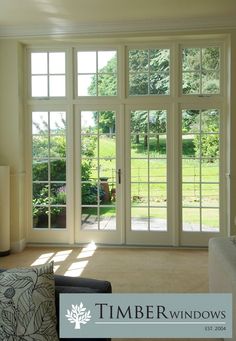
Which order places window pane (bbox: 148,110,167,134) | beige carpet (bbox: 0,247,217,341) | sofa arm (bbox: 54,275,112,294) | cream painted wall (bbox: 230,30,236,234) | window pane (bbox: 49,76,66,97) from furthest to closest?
window pane (bbox: 49,76,66,97), window pane (bbox: 148,110,167,134), cream painted wall (bbox: 230,30,236,234), beige carpet (bbox: 0,247,217,341), sofa arm (bbox: 54,275,112,294)

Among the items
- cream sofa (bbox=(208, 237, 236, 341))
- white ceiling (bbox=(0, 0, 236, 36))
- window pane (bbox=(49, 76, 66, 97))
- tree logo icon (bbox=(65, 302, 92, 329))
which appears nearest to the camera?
tree logo icon (bbox=(65, 302, 92, 329))

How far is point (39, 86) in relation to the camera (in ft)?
17.6

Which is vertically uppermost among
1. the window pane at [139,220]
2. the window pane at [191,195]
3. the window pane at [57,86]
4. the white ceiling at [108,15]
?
the white ceiling at [108,15]

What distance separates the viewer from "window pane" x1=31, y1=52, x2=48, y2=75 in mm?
5340

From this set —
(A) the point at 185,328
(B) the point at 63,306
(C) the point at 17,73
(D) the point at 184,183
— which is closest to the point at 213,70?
(D) the point at 184,183

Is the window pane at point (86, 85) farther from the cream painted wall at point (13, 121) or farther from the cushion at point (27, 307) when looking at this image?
the cushion at point (27, 307)

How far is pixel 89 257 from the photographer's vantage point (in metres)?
4.80

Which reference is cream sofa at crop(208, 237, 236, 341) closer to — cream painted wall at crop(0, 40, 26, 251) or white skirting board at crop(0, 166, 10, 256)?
white skirting board at crop(0, 166, 10, 256)

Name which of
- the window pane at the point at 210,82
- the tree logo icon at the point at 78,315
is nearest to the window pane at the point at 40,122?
the window pane at the point at 210,82

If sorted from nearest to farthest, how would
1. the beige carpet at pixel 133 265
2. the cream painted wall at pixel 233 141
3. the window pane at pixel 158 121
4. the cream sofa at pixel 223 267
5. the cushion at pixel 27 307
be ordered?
the cushion at pixel 27 307, the cream sofa at pixel 223 267, the beige carpet at pixel 133 265, the cream painted wall at pixel 233 141, the window pane at pixel 158 121

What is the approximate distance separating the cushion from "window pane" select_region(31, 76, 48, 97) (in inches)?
157

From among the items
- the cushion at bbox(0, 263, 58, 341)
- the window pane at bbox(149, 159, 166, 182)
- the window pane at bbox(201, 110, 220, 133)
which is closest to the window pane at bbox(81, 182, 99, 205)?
the window pane at bbox(149, 159, 166, 182)

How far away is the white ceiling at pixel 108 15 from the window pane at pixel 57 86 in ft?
2.08

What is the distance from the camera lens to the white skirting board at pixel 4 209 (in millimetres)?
4891
